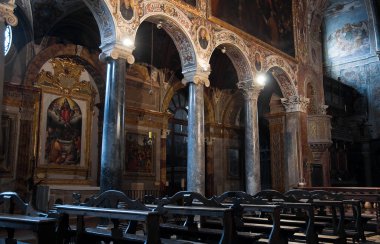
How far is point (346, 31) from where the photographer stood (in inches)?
966

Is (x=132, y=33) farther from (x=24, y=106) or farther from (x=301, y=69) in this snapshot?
(x=301, y=69)

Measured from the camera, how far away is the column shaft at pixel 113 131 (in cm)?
870

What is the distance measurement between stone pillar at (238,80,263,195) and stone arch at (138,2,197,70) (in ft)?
10.3

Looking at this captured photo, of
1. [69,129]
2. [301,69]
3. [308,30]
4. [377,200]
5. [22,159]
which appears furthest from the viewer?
[308,30]

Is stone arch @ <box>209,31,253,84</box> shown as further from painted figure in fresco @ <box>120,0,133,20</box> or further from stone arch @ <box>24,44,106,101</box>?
stone arch @ <box>24,44,106,101</box>

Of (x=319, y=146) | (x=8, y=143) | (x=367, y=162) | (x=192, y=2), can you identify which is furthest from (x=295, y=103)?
(x=8, y=143)

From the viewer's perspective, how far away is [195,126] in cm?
1139

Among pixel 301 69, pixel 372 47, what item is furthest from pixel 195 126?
pixel 372 47

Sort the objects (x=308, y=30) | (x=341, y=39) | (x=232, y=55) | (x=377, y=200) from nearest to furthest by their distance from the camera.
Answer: (x=377, y=200), (x=232, y=55), (x=308, y=30), (x=341, y=39)

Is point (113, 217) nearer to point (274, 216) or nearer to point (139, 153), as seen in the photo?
point (274, 216)

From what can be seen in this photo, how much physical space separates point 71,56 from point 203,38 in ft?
15.4

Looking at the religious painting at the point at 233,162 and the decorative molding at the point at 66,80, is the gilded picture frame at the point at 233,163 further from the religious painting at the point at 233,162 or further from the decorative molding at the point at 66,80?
the decorative molding at the point at 66,80

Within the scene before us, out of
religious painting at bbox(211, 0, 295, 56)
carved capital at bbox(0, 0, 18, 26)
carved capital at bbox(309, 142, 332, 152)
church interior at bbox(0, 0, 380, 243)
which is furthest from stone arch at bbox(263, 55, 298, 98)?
carved capital at bbox(0, 0, 18, 26)

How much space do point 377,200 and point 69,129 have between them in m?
9.63
